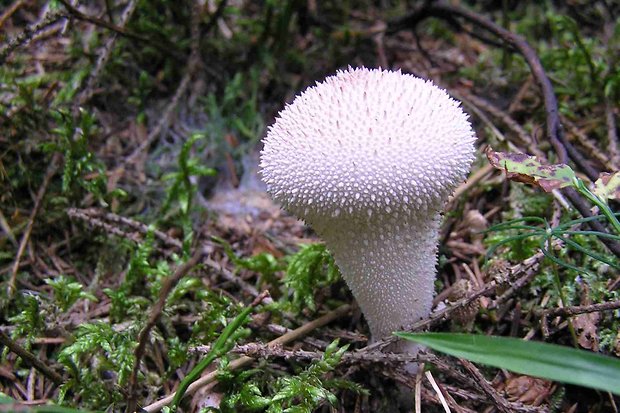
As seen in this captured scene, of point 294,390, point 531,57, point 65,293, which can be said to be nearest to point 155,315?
point 294,390

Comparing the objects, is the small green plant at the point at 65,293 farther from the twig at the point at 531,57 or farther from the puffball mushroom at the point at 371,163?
the twig at the point at 531,57

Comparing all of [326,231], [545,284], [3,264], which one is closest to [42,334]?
[3,264]

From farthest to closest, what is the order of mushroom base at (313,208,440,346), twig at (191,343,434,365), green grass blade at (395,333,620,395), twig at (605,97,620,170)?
twig at (605,97,620,170) < twig at (191,343,434,365) < mushroom base at (313,208,440,346) < green grass blade at (395,333,620,395)

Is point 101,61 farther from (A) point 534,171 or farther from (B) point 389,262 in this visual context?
(A) point 534,171

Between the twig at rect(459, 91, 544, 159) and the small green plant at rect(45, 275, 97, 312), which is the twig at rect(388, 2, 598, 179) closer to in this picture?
the twig at rect(459, 91, 544, 159)

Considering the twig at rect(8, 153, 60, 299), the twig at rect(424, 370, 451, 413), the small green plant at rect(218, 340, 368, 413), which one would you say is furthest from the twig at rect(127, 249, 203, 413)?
the twig at rect(8, 153, 60, 299)
